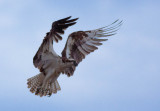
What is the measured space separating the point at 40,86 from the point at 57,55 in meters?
1.32

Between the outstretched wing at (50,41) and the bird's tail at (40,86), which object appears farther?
the bird's tail at (40,86)

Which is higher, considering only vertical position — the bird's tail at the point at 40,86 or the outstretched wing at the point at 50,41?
the outstretched wing at the point at 50,41

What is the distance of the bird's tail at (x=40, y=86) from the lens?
407 inches

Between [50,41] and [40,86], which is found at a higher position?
[50,41]

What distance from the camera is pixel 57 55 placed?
9.73 meters

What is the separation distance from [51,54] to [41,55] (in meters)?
0.31

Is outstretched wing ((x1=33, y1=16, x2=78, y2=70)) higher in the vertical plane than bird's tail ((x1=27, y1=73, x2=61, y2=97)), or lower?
higher

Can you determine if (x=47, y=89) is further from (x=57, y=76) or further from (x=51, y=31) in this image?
(x=51, y=31)

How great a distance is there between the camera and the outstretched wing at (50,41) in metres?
9.25

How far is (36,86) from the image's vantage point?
1048cm

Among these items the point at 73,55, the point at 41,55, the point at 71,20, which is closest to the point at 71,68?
the point at 73,55

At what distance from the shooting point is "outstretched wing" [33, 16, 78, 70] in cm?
925

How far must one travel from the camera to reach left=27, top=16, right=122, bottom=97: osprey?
9508 millimetres

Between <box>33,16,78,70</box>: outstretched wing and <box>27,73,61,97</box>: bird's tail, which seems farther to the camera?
<box>27,73,61,97</box>: bird's tail
